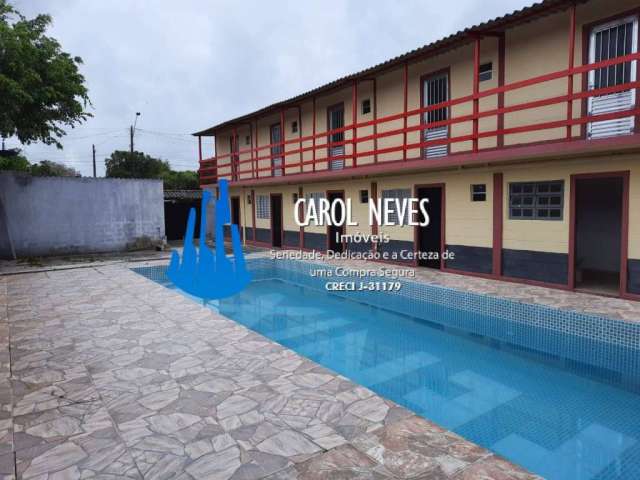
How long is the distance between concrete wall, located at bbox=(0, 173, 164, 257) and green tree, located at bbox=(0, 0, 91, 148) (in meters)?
2.17

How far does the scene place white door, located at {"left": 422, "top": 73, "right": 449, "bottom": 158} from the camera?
36.8ft

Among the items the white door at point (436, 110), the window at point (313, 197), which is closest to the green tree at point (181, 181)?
the window at point (313, 197)

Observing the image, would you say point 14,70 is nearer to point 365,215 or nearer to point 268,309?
point 268,309

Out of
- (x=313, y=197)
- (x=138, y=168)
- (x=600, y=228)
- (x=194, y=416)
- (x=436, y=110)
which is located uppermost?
(x=138, y=168)

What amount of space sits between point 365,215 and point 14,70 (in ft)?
34.4

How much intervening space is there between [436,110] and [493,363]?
722cm

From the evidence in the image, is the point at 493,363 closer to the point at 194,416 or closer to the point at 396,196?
the point at 194,416

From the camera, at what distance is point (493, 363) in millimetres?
6543

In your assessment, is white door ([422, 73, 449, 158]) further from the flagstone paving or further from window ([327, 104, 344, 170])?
the flagstone paving

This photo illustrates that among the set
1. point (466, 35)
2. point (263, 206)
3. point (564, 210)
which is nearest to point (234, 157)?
point (263, 206)

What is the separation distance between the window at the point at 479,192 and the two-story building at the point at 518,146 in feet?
0.08

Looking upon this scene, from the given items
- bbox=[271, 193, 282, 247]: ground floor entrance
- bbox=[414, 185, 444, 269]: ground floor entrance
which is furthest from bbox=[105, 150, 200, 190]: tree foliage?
bbox=[414, 185, 444, 269]: ground floor entrance

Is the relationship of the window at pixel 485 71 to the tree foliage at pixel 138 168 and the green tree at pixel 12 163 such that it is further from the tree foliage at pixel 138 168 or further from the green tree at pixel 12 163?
the tree foliage at pixel 138 168

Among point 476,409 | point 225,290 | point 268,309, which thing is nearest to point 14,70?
point 225,290
